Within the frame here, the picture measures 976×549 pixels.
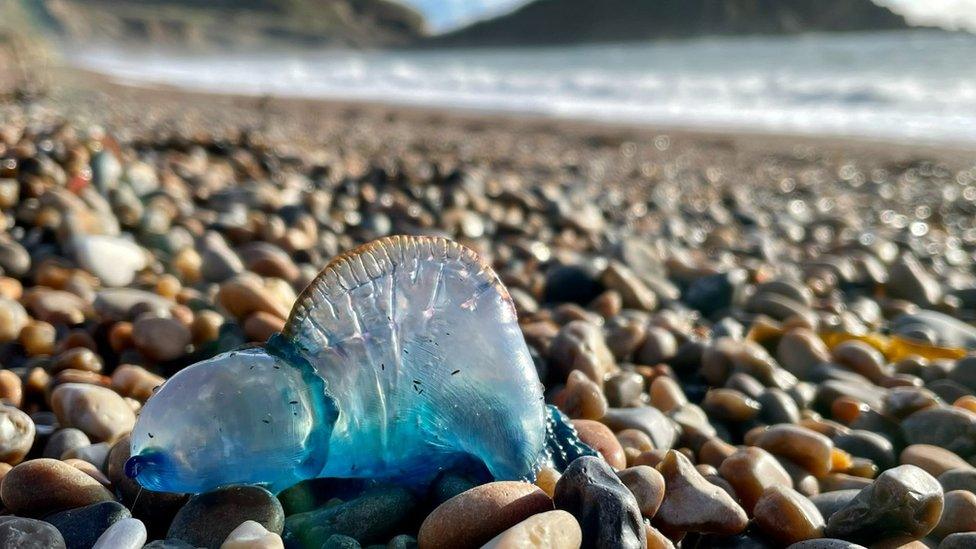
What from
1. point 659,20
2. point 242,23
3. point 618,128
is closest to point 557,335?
point 618,128

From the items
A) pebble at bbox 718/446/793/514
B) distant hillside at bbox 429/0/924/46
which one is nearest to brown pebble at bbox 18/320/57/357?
pebble at bbox 718/446/793/514

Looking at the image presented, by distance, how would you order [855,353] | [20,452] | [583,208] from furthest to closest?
[583,208]
[855,353]
[20,452]

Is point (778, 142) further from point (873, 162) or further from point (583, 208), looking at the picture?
point (583, 208)

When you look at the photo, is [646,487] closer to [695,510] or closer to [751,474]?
[695,510]

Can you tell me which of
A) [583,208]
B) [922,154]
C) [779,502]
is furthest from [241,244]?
[922,154]

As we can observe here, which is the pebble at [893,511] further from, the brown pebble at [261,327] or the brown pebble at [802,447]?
the brown pebble at [261,327]

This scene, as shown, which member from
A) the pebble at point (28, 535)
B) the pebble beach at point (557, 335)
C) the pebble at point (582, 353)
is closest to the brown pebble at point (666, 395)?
the pebble beach at point (557, 335)
